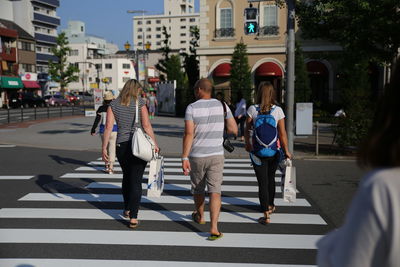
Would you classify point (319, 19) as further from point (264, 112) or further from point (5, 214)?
point (5, 214)

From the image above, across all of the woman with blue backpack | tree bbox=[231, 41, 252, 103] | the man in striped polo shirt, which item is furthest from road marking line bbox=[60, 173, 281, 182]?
tree bbox=[231, 41, 252, 103]

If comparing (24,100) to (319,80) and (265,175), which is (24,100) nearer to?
(319,80)

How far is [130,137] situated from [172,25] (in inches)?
5518

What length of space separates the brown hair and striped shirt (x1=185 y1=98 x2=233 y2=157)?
3590 millimetres

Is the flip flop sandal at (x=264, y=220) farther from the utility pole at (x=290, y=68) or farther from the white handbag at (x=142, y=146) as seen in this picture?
the utility pole at (x=290, y=68)

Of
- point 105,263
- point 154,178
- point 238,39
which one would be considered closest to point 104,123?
point 154,178

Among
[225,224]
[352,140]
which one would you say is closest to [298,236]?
[225,224]

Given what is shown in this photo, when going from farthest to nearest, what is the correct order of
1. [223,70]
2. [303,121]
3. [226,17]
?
[226,17] < [223,70] < [303,121]

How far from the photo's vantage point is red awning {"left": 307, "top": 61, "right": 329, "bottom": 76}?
30.7 metres

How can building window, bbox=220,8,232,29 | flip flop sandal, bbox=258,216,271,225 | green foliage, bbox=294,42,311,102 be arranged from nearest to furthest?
flip flop sandal, bbox=258,216,271,225, green foliage, bbox=294,42,311,102, building window, bbox=220,8,232,29

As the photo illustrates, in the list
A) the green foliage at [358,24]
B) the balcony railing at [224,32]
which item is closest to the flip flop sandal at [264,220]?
the green foliage at [358,24]

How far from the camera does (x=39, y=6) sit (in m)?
86.0

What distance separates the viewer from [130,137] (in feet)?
18.9

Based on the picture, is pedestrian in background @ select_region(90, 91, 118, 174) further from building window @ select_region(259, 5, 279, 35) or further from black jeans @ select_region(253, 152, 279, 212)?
building window @ select_region(259, 5, 279, 35)
